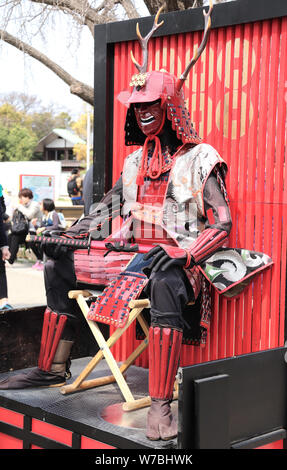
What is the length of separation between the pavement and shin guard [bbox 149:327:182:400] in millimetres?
3934

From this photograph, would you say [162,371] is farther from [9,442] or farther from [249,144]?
[249,144]

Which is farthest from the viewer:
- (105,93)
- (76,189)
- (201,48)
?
(76,189)

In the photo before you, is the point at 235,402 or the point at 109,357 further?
the point at 109,357

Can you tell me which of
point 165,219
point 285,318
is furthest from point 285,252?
point 165,219

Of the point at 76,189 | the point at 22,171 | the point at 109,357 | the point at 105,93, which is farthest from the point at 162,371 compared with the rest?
the point at 22,171

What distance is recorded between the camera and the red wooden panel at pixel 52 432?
300 cm

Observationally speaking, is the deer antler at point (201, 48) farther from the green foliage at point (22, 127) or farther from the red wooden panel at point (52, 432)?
the green foliage at point (22, 127)

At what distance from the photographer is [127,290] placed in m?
3.23

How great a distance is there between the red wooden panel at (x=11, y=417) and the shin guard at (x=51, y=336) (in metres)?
0.31

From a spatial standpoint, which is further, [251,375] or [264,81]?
[264,81]

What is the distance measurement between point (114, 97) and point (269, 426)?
2.32 m

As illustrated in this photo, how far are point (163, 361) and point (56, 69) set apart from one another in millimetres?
6708

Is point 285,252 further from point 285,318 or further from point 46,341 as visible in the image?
point 46,341

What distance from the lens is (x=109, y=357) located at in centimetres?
320
